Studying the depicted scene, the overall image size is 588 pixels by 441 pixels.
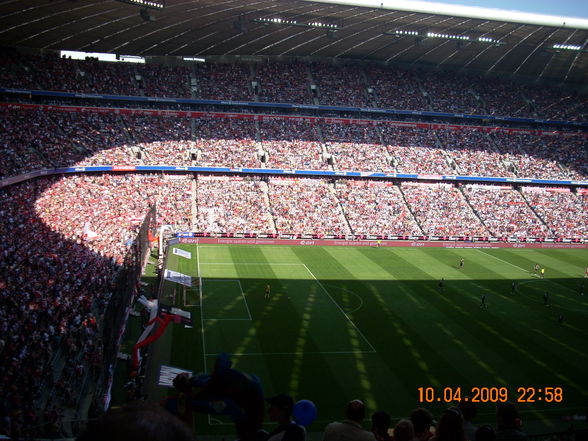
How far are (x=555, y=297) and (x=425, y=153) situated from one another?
30928 mm

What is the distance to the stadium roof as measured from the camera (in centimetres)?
4769

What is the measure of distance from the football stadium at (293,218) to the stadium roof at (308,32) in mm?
464

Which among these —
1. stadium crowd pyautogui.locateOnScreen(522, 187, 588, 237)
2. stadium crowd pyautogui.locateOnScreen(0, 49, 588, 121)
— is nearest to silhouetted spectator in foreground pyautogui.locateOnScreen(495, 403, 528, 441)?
stadium crowd pyautogui.locateOnScreen(0, 49, 588, 121)

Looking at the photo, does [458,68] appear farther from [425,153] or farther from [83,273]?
[83,273]

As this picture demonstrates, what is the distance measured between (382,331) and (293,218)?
26193 millimetres

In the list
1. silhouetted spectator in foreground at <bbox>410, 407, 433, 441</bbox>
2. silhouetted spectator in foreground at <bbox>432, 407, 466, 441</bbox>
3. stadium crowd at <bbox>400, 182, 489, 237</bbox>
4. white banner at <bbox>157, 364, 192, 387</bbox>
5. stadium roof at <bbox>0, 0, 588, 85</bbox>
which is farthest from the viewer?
stadium crowd at <bbox>400, 182, 489, 237</bbox>

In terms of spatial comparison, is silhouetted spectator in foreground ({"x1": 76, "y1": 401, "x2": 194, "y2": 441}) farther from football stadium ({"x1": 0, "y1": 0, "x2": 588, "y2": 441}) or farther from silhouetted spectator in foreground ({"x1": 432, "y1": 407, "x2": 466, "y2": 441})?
silhouetted spectator in foreground ({"x1": 432, "y1": 407, "x2": 466, "y2": 441})

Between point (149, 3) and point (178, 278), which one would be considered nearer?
point (178, 278)

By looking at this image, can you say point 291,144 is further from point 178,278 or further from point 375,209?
point 178,278

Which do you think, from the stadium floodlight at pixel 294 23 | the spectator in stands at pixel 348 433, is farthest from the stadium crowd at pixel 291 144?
the spectator in stands at pixel 348 433

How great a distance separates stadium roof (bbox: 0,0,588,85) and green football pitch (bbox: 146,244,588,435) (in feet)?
74.2

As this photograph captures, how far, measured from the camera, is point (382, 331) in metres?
31.8

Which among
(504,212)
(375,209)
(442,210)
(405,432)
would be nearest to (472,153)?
(504,212)

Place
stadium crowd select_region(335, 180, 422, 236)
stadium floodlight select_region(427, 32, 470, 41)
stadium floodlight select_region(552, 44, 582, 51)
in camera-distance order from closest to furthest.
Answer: stadium crowd select_region(335, 180, 422, 236)
stadium floodlight select_region(427, 32, 470, 41)
stadium floodlight select_region(552, 44, 582, 51)
